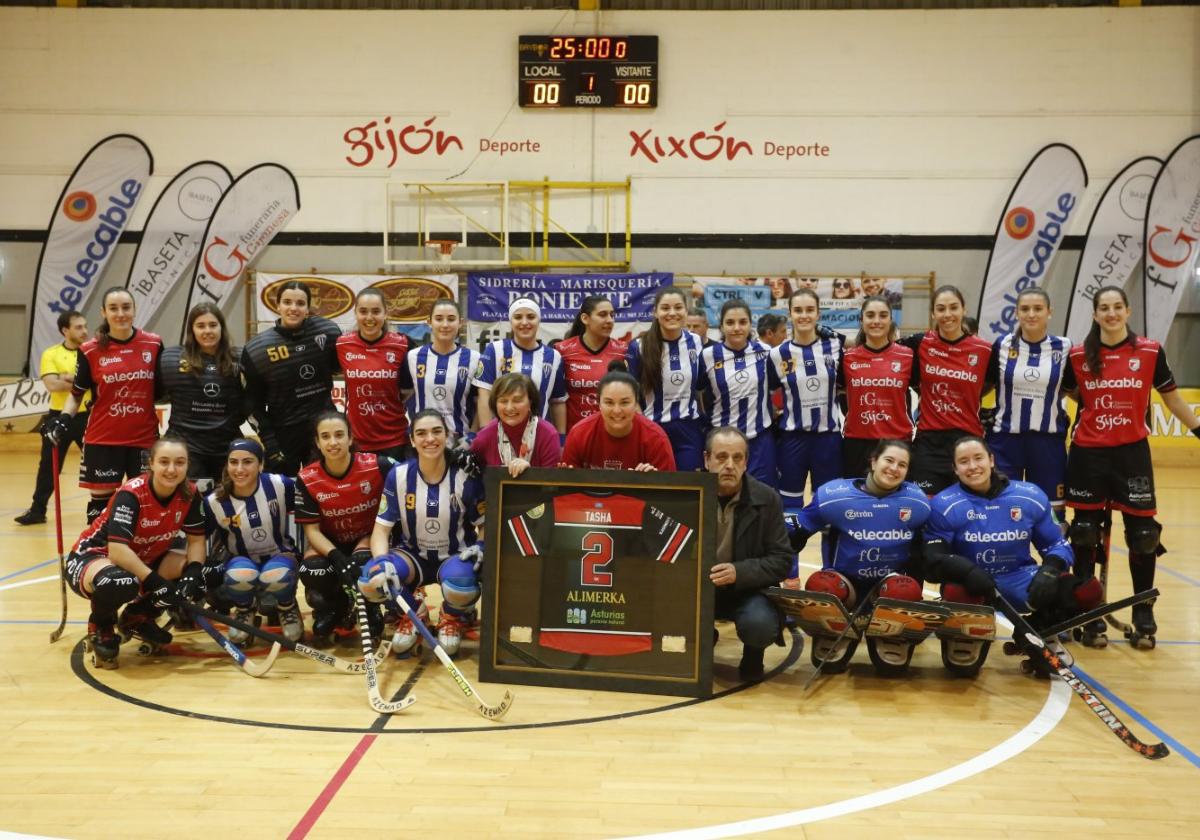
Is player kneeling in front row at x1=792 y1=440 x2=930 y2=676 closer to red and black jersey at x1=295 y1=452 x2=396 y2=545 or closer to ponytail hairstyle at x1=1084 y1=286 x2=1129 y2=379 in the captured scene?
ponytail hairstyle at x1=1084 y1=286 x2=1129 y2=379

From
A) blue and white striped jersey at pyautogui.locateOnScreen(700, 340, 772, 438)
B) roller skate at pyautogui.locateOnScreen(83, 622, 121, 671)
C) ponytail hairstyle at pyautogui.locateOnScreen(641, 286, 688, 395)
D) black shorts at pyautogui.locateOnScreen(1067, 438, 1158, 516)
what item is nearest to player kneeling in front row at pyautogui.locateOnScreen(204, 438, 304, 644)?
roller skate at pyautogui.locateOnScreen(83, 622, 121, 671)

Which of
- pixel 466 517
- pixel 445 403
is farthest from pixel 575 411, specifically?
pixel 466 517

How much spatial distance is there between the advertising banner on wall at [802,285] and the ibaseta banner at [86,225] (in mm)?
8421

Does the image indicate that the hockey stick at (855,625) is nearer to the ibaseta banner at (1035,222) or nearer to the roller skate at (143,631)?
the roller skate at (143,631)

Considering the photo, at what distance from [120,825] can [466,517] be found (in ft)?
7.18

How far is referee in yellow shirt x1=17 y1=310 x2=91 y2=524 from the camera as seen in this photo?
821 cm

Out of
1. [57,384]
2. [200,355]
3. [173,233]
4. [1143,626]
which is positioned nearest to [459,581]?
[200,355]

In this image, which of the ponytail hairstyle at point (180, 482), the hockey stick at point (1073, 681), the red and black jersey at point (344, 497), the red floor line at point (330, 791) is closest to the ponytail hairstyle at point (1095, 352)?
the hockey stick at point (1073, 681)

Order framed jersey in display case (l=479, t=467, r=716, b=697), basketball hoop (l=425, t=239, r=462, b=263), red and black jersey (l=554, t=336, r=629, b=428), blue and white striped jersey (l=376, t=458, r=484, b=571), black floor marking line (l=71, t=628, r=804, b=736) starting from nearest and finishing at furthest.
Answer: black floor marking line (l=71, t=628, r=804, b=736)
framed jersey in display case (l=479, t=467, r=716, b=697)
blue and white striped jersey (l=376, t=458, r=484, b=571)
red and black jersey (l=554, t=336, r=629, b=428)
basketball hoop (l=425, t=239, r=462, b=263)

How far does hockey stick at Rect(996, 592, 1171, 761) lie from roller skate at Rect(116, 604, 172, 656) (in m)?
3.92

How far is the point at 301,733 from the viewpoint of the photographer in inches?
147

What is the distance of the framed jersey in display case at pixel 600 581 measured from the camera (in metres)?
4.17

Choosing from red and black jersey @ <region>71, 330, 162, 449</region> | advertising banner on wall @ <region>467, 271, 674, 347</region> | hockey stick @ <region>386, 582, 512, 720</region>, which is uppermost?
advertising banner on wall @ <region>467, 271, 674, 347</region>

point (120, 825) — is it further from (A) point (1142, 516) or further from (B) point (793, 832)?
(A) point (1142, 516)
